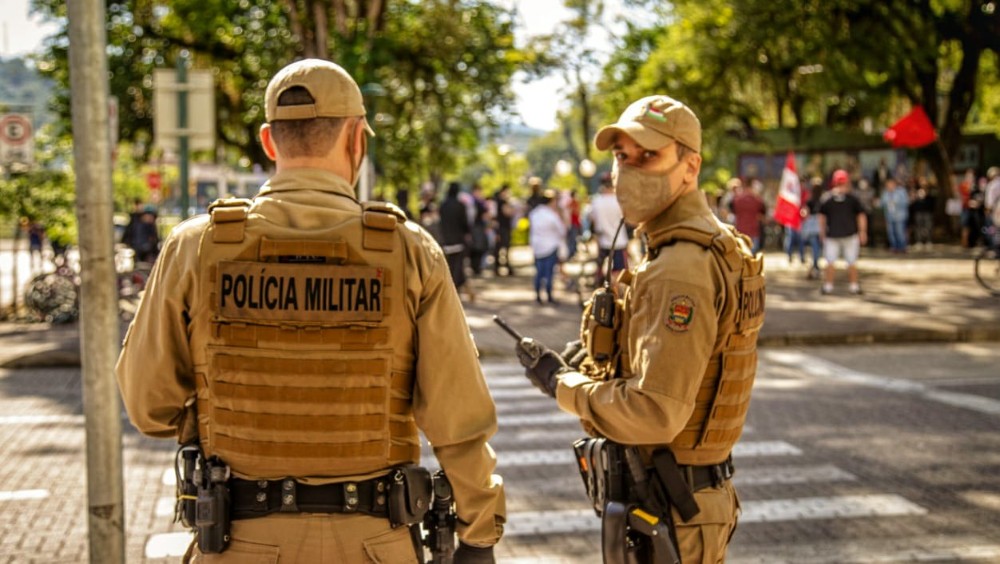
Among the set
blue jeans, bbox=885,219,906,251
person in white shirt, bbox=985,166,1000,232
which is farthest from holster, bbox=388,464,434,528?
blue jeans, bbox=885,219,906,251

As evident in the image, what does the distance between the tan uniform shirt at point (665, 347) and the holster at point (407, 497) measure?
0.66m

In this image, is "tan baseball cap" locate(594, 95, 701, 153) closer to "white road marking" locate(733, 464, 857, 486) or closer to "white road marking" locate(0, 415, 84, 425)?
"white road marking" locate(733, 464, 857, 486)

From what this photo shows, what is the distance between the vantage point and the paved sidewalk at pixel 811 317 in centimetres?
1413

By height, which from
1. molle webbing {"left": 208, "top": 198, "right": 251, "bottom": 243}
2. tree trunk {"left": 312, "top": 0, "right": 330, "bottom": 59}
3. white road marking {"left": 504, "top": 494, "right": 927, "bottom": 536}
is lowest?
white road marking {"left": 504, "top": 494, "right": 927, "bottom": 536}

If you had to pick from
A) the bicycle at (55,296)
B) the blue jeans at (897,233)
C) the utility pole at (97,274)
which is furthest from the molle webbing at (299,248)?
the blue jeans at (897,233)

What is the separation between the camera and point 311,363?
2863mm

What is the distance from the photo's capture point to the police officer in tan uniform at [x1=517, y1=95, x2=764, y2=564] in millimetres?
3299

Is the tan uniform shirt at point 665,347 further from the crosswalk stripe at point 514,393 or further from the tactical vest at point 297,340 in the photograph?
the crosswalk stripe at point 514,393

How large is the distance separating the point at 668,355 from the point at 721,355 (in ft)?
0.84

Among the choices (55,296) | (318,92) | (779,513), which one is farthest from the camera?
(55,296)

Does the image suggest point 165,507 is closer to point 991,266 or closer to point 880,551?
point 880,551

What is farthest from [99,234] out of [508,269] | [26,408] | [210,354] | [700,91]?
[700,91]

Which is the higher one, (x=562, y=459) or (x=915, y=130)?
(x=915, y=130)

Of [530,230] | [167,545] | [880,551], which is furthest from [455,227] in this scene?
[880,551]
